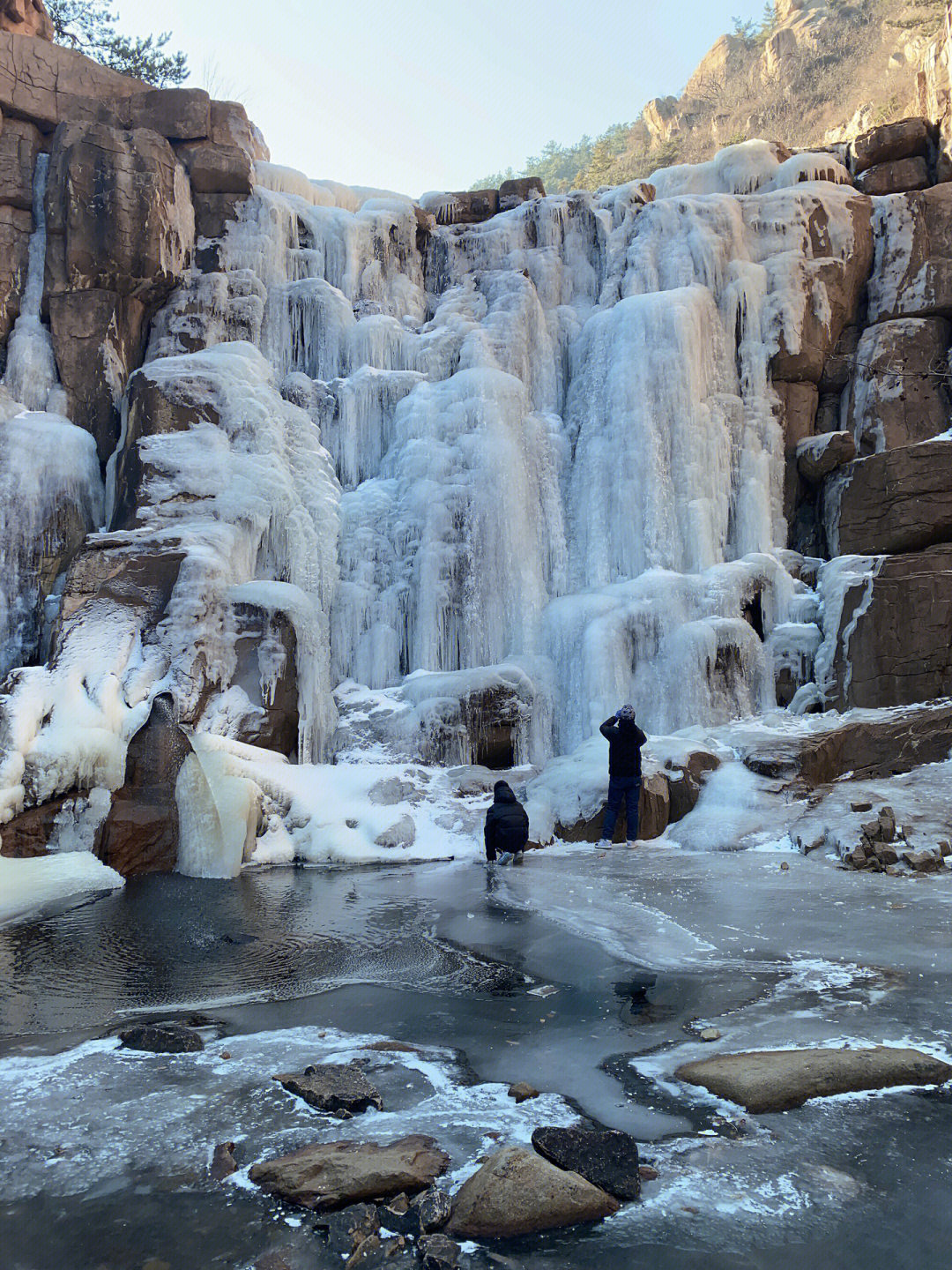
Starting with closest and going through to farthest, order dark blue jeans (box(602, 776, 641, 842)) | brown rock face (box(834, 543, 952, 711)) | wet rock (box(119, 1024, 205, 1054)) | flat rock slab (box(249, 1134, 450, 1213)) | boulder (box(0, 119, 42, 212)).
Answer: flat rock slab (box(249, 1134, 450, 1213)), wet rock (box(119, 1024, 205, 1054)), dark blue jeans (box(602, 776, 641, 842)), brown rock face (box(834, 543, 952, 711)), boulder (box(0, 119, 42, 212))

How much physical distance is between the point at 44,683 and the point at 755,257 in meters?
13.8

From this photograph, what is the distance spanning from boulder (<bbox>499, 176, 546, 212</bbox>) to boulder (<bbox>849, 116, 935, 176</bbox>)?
621 cm

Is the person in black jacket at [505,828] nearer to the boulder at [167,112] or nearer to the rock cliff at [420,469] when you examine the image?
the rock cliff at [420,469]

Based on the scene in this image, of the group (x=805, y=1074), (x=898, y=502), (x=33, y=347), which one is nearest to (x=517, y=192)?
(x=33, y=347)

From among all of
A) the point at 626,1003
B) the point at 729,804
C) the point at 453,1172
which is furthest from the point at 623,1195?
the point at 729,804

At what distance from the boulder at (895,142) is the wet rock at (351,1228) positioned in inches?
775

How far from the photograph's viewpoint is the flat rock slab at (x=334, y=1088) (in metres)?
2.78

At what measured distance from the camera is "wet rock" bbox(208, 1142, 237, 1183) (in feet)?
7.81

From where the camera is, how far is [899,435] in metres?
15.2

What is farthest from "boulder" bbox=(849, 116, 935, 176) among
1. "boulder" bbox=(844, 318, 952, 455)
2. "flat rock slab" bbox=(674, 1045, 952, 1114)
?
"flat rock slab" bbox=(674, 1045, 952, 1114)

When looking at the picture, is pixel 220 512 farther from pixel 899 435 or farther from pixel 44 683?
pixel 899 435

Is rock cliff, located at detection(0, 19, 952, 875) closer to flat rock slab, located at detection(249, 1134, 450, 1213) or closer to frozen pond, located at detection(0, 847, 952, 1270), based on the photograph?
frozen pond, located at detection(0, 847, 952, 1270)

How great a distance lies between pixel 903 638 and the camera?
1092 centimetres

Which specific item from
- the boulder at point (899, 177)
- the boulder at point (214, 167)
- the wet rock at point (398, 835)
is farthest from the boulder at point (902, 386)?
the boulder at point (214, 167)
